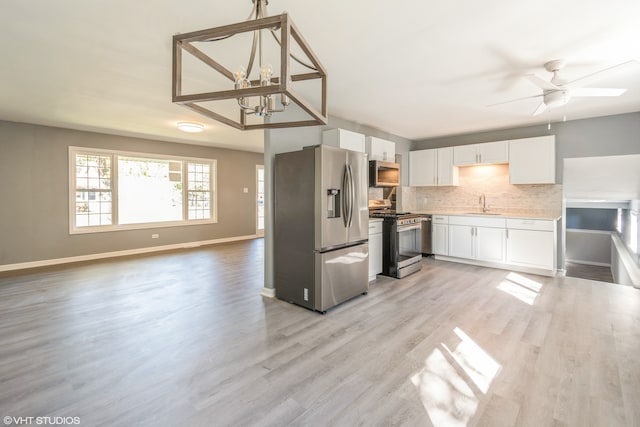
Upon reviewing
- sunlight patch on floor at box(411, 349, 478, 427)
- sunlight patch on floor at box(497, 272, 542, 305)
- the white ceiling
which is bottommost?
sunlight patch on floor at box(411, 349, 478, 427)

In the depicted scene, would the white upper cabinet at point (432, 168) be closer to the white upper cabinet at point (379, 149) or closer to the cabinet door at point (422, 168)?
the cabinet door at point (422, 168)

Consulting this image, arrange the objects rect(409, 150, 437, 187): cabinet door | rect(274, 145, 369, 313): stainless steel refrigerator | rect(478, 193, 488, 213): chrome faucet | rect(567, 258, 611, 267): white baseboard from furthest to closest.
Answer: rect(567, 258, 611, 267): white baseboard, rect(409, 150, 437, 187): cabinet door, rect(478, 193, 488, 213): chrome faucet, rect(274, 145, 369, 313): stainless steel refrigerator

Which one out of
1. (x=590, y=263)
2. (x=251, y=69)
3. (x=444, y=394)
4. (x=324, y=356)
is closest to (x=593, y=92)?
(x=444, y=394)

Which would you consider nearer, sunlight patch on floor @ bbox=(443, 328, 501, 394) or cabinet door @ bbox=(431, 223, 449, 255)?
sunlight patch on floor @ bbox=(443, 328, 501, 394)

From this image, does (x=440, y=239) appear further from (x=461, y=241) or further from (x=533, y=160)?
(x=533, y=160)

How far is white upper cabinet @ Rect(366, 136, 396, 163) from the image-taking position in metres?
4.87

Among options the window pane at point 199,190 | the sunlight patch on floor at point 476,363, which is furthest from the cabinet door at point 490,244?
the window pane at point 199,190

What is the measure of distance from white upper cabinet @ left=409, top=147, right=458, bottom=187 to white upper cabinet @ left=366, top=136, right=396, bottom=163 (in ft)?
4.01

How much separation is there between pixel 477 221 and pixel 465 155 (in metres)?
1.33

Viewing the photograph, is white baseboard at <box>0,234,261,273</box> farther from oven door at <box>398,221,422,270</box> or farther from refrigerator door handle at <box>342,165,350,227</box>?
refrigerator door handle at <box>342,165,350,227</box>

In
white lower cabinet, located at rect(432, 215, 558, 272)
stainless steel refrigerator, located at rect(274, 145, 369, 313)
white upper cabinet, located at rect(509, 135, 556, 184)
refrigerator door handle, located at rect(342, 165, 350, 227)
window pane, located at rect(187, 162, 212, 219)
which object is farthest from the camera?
window pane, located at rect(187, 162, 212, 219)

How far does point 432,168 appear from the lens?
6.09 metres

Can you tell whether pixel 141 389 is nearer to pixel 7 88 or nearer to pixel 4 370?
pixel 4 370

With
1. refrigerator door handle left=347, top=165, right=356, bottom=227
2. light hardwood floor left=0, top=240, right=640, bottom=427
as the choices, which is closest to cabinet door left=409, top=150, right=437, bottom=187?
light hardwood floor left=0, top=240, right=640, bottom=427
